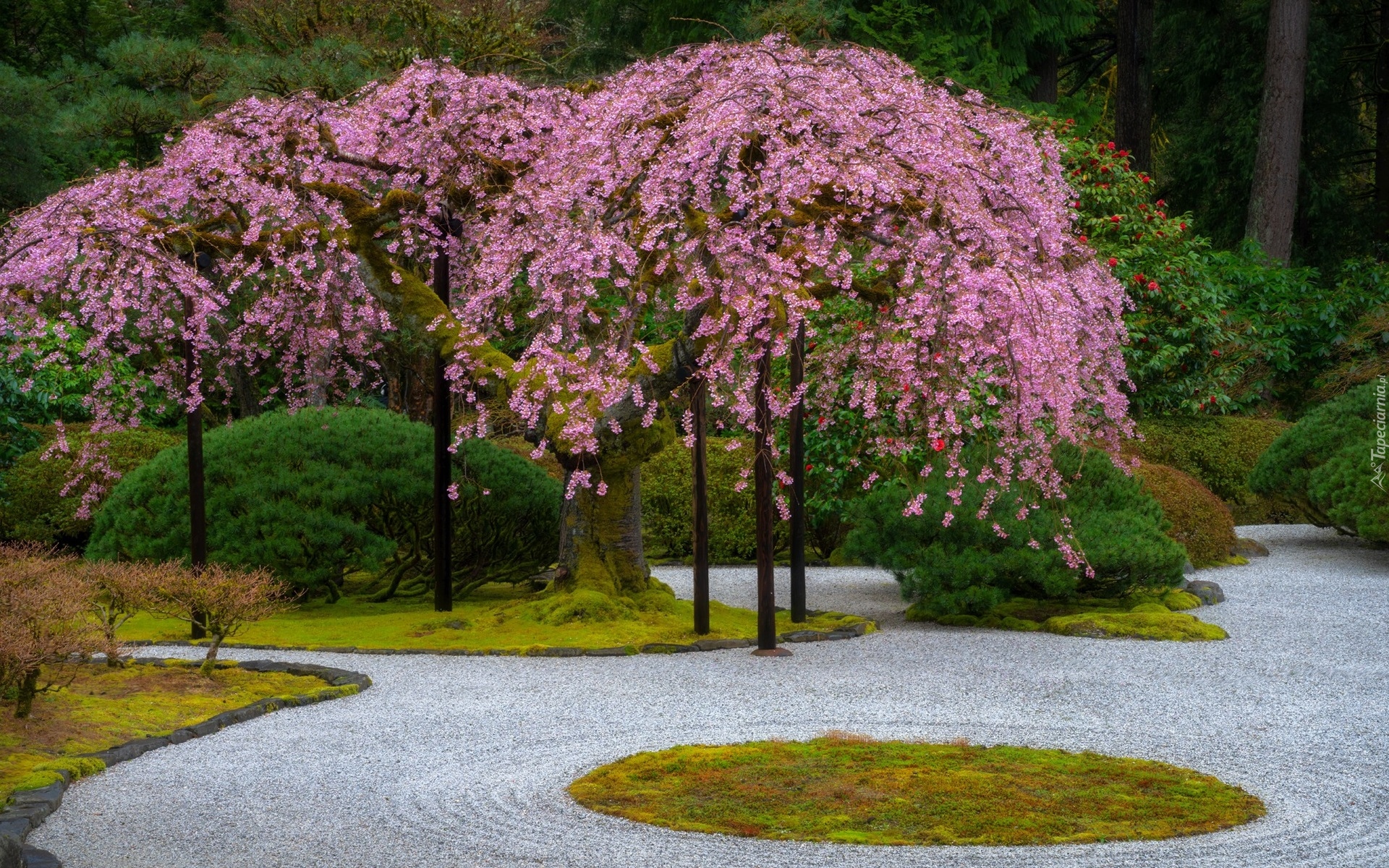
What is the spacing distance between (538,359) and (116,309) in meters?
2.79

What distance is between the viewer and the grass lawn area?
8.96 meters

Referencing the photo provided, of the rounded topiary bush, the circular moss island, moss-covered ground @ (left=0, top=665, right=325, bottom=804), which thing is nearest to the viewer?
the circular moss island

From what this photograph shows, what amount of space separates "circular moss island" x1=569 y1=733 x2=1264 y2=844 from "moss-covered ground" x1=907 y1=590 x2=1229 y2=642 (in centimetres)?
356

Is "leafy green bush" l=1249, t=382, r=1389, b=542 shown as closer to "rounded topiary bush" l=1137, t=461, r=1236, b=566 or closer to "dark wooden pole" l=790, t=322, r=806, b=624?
"rounded topiary bush" l=1137, t=461, r=1236, b=566

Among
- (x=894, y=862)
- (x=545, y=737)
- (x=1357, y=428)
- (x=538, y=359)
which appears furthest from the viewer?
(x=1357, y=428)

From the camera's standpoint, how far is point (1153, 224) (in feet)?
53.8

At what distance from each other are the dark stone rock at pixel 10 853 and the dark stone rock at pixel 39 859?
0.02 metres

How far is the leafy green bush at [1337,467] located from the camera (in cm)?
1273

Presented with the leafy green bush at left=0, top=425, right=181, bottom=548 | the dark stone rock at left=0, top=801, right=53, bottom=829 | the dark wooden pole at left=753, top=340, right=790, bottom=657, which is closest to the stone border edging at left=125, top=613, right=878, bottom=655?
the dark wooden pole at left=753, top=340, right=790, bottom=657

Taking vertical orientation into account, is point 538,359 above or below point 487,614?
above

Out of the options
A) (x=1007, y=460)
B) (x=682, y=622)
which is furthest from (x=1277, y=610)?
(x=682, y=622)

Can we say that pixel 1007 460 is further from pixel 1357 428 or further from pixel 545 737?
pixel 1357 428

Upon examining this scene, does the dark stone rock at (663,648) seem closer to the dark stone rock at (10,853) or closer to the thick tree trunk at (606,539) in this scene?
the thick tree trunk at (606,539)

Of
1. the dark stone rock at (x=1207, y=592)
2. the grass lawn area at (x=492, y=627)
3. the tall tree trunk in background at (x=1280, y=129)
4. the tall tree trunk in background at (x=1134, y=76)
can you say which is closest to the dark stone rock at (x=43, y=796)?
the grass lawn area at (x=492, y=627)
